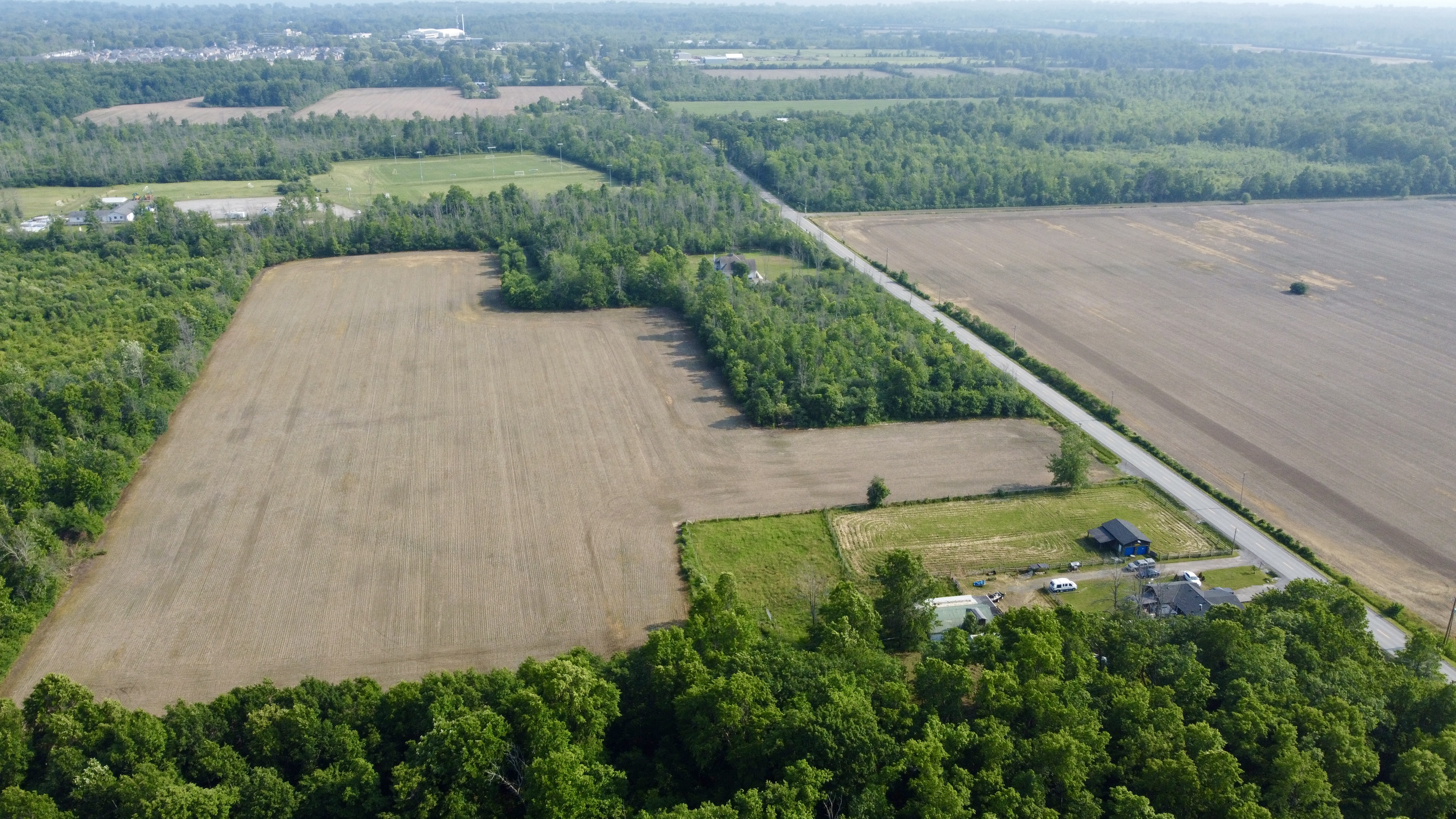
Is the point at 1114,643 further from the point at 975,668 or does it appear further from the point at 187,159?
the point at 187,159

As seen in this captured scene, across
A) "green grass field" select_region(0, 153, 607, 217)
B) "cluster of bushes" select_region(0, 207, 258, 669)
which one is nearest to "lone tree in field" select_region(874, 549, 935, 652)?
"cluster of bushes" select_region(0, 207, 258, 669)

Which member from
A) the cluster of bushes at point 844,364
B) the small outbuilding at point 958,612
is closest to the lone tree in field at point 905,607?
the small outbuilding at point 958,612

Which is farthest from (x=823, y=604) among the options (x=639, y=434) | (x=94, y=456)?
(x=94, y=456)

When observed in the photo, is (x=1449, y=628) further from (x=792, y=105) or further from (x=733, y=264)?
(x=792, y=105)

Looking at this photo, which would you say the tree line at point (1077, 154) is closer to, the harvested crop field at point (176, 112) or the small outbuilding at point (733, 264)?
the small outbuilding at point (733, 264)

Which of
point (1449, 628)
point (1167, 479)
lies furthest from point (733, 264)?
point (1449, 628)

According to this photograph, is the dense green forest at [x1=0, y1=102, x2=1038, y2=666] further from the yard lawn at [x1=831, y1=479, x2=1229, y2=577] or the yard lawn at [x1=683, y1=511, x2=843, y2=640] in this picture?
the yard lawn at [x1=683, y1=511, x2=843, y2=640]
